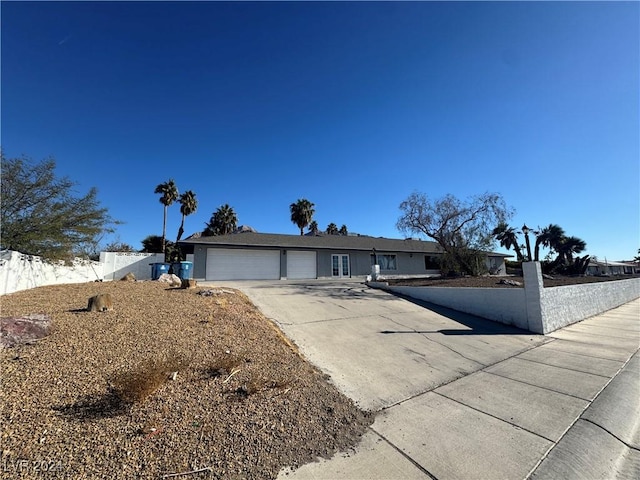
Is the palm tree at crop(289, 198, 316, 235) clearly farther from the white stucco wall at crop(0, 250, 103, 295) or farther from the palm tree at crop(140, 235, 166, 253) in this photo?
the white stucco wall at crop(0, 250, 103, 295)

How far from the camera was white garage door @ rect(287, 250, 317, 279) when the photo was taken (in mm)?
19828

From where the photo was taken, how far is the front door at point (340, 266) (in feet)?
69.8

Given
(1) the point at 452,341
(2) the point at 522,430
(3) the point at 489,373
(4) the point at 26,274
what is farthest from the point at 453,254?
(4) the point at 26,274

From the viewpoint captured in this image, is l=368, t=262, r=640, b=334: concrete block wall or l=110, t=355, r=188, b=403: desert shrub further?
l=368, t=262, r=640, b=334: concrete block wall

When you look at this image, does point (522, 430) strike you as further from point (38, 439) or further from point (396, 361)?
point (38, 439)

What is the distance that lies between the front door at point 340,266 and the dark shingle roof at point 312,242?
3.07ft

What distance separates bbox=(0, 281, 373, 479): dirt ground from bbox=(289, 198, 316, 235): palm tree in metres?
30.5

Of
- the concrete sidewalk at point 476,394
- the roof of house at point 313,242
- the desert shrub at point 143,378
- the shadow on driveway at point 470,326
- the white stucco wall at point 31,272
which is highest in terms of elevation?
the roof of house at point 313,242

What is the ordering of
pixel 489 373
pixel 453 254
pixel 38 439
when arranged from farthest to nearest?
pixel 453 254 → pixel 489 373 → pixel 38 439

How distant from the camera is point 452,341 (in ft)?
22.3

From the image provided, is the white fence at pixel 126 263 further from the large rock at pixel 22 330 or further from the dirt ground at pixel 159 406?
the large rock at pixel 22 330

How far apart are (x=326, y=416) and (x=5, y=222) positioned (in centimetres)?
1168

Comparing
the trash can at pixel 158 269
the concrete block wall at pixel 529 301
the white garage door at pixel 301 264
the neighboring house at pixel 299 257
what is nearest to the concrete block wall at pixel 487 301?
the concrete block wall at pixel 529 301

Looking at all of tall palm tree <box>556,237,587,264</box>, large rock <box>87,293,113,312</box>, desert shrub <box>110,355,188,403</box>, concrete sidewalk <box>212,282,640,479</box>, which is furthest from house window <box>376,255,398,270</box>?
tall palm tree <box>556,237,587,264</box>
